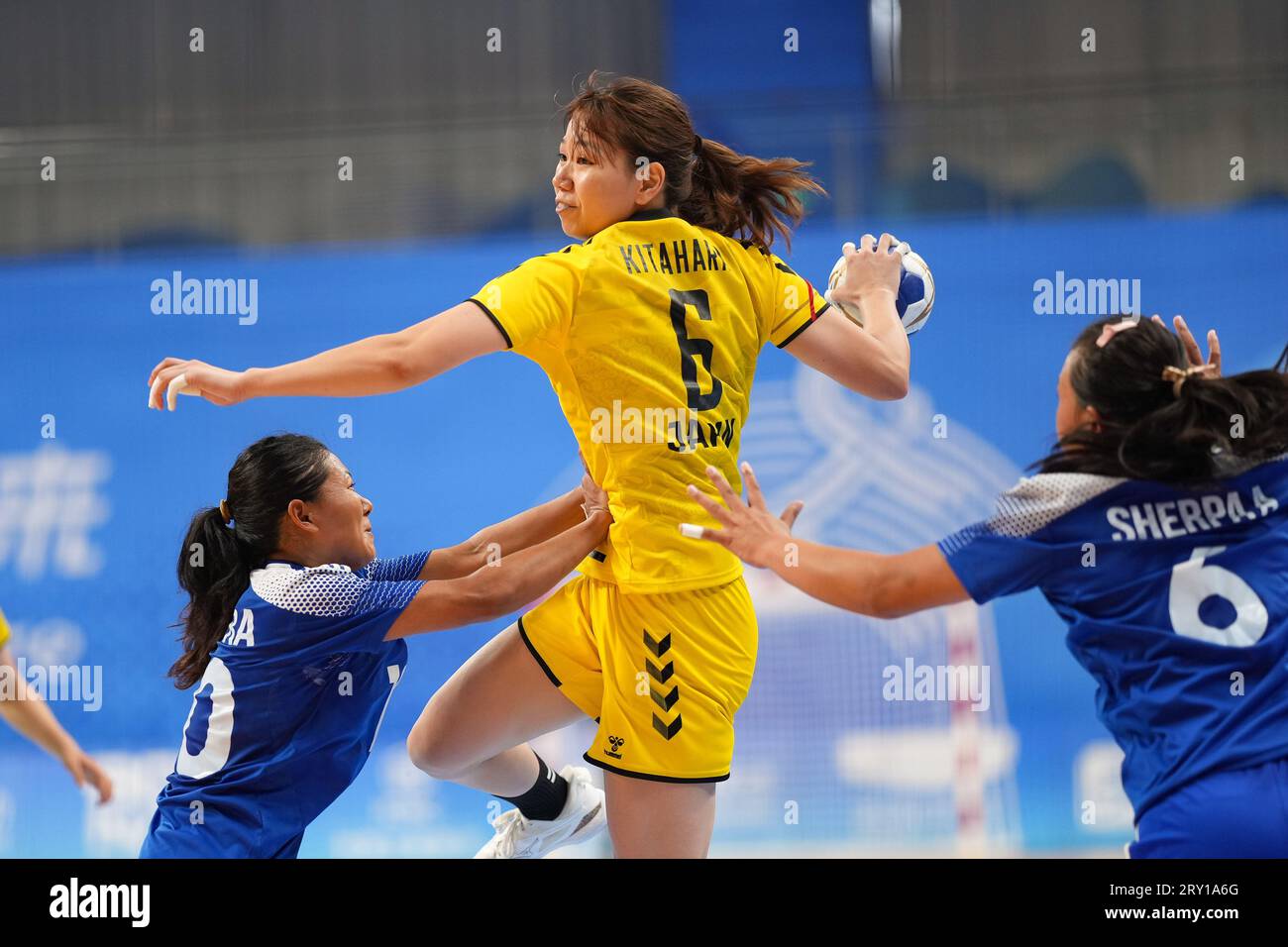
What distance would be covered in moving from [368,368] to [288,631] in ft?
2.33

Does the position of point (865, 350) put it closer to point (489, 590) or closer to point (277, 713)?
point (489, 590)

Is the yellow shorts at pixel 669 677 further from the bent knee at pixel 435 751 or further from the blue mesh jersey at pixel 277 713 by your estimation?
the blue mesh jersey at pixel 277 713

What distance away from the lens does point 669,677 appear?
277cm

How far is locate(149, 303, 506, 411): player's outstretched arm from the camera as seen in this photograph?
256 cm

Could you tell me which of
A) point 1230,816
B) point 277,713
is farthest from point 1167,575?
point 277,713

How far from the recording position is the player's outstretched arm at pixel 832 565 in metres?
2.48

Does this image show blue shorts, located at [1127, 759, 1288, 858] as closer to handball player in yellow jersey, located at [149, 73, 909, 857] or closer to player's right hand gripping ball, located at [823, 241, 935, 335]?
handball player in yellow jersey, located at [149, 73, 909, 857]

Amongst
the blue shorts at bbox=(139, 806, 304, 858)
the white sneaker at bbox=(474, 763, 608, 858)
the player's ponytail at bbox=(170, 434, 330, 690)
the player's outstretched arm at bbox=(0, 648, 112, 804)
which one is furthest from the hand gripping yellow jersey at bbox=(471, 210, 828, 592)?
the player's outstretched arm at bbox=(0, 648, 112, 804)

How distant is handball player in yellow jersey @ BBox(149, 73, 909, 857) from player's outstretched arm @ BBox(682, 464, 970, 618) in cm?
19

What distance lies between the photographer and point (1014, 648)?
16.1 ft

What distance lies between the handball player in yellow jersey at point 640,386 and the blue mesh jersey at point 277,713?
8.3 inches

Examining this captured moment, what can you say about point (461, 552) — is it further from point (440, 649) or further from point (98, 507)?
point (98, 507)

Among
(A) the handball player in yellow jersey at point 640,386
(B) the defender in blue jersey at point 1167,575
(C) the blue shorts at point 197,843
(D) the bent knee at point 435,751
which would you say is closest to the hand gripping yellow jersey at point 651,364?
(A) the handball player in yellow jersey at point 640,386

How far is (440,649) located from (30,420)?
174cm
